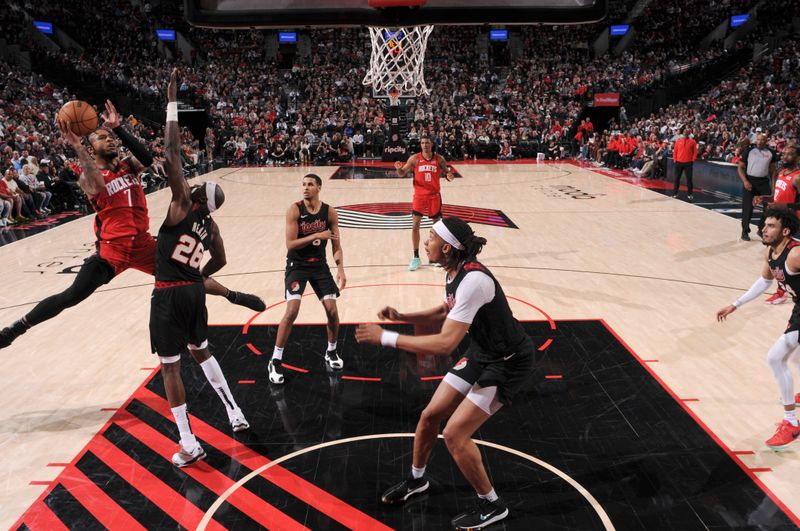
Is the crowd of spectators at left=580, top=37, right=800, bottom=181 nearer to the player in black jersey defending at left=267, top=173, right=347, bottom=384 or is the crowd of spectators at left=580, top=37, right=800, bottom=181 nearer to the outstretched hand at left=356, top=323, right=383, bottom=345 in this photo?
the player in black jersey defending at left=267, top=173, right=347, bottom=384

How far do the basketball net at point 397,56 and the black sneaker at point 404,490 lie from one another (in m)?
11.2

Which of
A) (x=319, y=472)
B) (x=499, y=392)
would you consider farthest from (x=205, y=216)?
(x=499, y=392)

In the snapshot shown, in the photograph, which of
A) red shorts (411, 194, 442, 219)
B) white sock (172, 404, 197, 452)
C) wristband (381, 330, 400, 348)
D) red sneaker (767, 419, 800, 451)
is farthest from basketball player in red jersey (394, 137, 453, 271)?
wristband (381, 330, 400, 348)

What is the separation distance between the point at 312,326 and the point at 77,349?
7.89 feet

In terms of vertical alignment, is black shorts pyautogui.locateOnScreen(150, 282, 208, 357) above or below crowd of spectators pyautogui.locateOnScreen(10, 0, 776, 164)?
below

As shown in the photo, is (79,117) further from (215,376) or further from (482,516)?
(482,516)

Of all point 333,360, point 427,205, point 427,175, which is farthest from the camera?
point 427,205

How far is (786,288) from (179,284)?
14.6ft

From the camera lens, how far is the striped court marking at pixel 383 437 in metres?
3.88

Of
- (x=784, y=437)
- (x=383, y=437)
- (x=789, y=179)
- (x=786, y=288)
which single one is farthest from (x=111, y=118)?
A: (x=789, y=179)

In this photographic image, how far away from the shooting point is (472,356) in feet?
12.6

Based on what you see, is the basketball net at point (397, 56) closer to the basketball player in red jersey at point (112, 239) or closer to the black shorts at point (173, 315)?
the basketball player in red jersey at point (112, 239)

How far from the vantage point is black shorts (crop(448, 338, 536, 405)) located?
3.71 metres

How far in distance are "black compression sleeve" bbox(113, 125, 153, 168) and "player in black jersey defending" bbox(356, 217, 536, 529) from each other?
2.52 m
